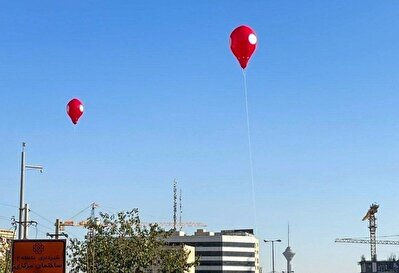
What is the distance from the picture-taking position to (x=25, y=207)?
51.4 m

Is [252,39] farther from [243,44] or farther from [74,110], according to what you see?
[74,110]

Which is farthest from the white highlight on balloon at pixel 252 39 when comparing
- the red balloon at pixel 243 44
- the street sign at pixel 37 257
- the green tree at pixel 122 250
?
the green tree at pixel 122 250

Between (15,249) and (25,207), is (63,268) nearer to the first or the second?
(15,249)

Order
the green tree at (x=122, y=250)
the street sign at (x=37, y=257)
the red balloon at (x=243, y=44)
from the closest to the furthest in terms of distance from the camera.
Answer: the red balloon at (x=243, y=44) → the street sign at (x=37, y=257) → the green tree at (x=122, y=250)

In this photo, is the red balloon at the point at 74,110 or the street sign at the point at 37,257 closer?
the street sign at the point at 37,257

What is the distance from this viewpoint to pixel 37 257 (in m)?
37.7

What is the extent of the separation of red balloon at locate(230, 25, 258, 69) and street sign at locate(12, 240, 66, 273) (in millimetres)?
13089

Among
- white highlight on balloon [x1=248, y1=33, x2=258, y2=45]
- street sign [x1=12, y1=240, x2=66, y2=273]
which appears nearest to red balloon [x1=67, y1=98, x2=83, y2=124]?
street sign [x1=12, y1=240, x2=66, y2=273]

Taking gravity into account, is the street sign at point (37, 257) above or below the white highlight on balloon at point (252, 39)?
below

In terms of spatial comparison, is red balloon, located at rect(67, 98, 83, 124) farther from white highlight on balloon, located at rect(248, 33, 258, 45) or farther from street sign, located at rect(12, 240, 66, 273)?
white highlight on balloon, located at rect(248, 33, 258, 45)

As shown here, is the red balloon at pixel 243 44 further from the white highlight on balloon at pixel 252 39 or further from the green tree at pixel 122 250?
the green tree at pixel 122 250

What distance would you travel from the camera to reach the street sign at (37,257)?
37.5 metres

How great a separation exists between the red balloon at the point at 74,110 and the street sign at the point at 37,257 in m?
11.4

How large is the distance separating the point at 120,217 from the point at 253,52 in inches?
1767
